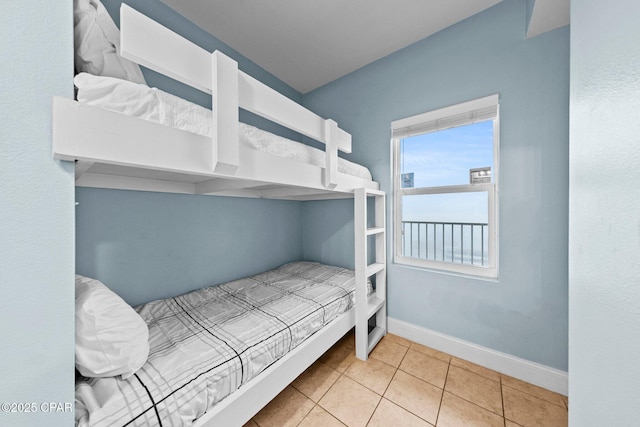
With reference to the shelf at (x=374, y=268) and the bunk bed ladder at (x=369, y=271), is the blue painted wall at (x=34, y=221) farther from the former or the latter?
the shelf at (x=374, y=268)

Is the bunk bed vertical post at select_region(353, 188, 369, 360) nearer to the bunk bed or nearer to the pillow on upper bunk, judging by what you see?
the bunk bed

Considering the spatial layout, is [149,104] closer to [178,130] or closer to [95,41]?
[178,130]

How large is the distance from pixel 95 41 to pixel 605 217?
1.74 metres

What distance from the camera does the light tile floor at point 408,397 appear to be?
4.01 feet

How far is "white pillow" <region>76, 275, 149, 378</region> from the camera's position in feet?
2.26

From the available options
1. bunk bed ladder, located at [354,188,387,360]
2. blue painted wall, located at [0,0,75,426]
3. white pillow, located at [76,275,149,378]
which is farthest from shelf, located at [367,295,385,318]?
blue painted wall, located at [0,0,75,426]

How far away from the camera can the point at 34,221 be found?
0.57 meters

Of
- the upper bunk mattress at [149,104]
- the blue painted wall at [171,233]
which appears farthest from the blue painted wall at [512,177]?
the upper bunk mattress at [149,104]

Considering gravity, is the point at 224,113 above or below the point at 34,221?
above

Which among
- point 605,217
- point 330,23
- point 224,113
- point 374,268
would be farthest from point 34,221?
point 330,23

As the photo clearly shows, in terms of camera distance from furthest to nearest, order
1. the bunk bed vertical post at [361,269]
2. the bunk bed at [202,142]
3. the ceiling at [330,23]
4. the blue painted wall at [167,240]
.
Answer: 1. the bunk bed vertical post at [361,269]
2. the ceiling at [330,23]
3. the blue painted wall at [167,240]
4. the bunk bed at [202,142]

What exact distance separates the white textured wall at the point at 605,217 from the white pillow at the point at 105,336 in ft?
4.60

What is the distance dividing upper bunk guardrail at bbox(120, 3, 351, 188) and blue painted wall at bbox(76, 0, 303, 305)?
109cm

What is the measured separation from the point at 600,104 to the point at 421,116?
56.1 inches
